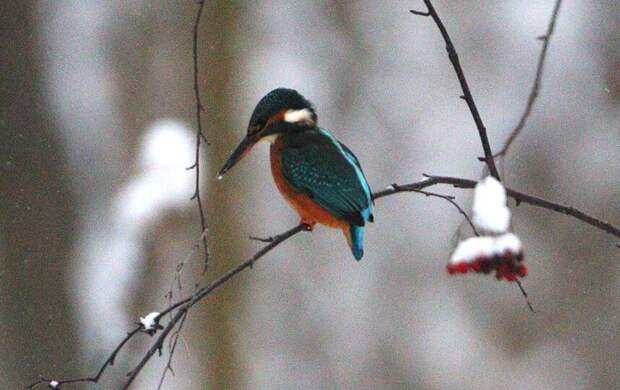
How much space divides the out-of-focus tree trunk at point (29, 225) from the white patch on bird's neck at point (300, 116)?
210cm

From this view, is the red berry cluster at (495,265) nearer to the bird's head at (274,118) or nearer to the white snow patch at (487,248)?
the white snow patch at (487,248)

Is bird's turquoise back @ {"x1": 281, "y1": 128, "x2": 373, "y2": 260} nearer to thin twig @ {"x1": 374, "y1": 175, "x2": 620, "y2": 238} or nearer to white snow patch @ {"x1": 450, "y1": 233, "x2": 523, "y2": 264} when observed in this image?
thin twig @ {"x1": 374, "y1": 175, "x2": 620, "y2": 238}

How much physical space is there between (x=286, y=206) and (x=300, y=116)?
3035 millimetres

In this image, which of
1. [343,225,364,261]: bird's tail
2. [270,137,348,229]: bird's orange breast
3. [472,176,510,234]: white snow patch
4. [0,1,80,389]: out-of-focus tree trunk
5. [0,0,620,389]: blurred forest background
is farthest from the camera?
[0,0,620,389]: blurred forest background

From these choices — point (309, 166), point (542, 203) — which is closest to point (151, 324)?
point (309, 166)

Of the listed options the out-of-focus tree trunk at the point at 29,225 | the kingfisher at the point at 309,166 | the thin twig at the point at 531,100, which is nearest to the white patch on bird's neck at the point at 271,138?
the kingfisher at the point at 309,166

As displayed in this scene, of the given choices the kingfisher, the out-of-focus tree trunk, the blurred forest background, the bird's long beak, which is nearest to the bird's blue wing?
the kingfisher

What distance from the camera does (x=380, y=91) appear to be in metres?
4.99

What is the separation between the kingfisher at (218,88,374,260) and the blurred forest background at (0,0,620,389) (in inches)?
78.5

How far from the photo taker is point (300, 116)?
6.23ft

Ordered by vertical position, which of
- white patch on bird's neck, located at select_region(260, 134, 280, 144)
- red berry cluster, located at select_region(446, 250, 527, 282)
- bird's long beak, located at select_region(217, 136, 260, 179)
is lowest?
white patch on bird's neck, located at select_region(260, 134, 280, 144)

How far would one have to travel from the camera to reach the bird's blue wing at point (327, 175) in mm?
1725

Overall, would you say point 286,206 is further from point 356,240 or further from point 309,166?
point 356,240

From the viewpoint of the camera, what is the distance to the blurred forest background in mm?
3951
